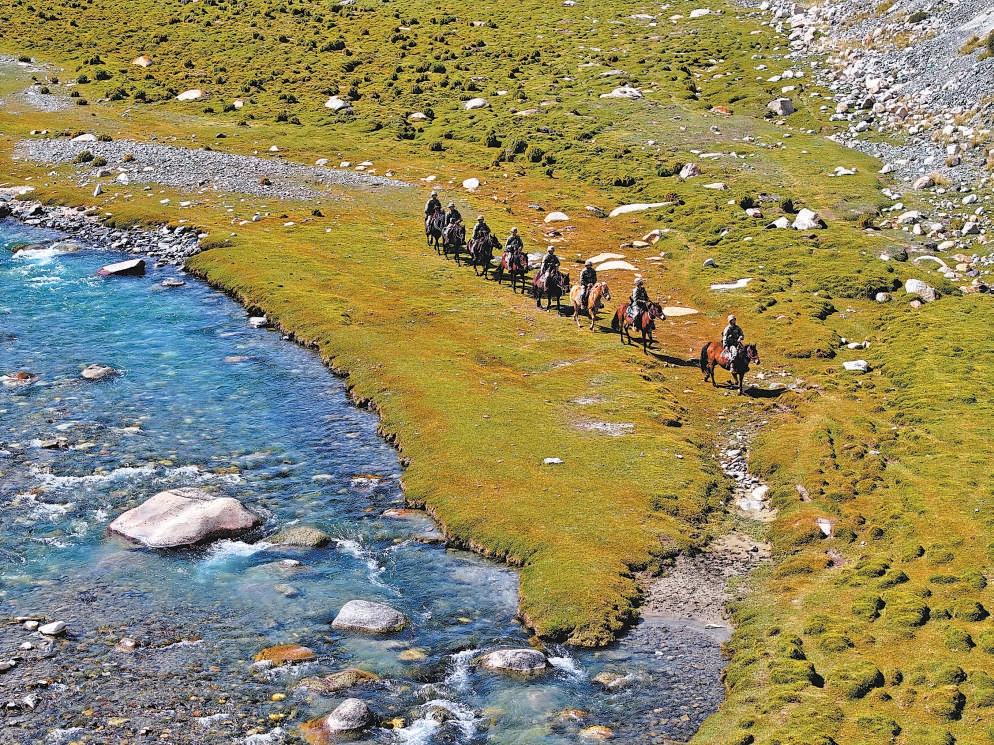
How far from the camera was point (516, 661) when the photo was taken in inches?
848

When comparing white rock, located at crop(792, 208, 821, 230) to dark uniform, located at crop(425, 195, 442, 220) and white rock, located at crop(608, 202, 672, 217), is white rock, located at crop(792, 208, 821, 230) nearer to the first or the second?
white rock, located at crop(608, 202, 672, 217)

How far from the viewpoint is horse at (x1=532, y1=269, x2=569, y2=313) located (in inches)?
1783

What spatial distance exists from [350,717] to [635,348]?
2603 centimetres

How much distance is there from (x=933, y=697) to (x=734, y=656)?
454 centimetres

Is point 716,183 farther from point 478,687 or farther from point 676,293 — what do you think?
A: point 478,687

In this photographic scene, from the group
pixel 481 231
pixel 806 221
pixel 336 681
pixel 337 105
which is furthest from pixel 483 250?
pixel 337 105

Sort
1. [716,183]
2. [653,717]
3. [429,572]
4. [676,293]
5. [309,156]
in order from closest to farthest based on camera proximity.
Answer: [653,717] → [429,572] → [676,293] → [716,183] → [309,156]

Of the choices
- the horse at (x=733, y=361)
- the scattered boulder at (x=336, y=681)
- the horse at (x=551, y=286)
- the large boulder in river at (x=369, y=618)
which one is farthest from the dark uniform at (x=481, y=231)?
the scattered boulder at (x=336, y=681)

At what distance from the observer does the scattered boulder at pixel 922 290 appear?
1774 inches

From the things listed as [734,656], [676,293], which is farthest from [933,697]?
[676,293]

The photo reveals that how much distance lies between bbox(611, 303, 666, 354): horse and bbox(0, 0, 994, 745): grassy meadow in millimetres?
1008

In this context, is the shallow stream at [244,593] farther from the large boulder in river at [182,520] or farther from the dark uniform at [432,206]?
the dark uniform at [432,206]

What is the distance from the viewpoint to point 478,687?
68.5 feet

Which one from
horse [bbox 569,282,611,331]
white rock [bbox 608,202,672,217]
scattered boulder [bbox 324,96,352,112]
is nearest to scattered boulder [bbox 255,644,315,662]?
horse [bbox 569,282,611,331]
